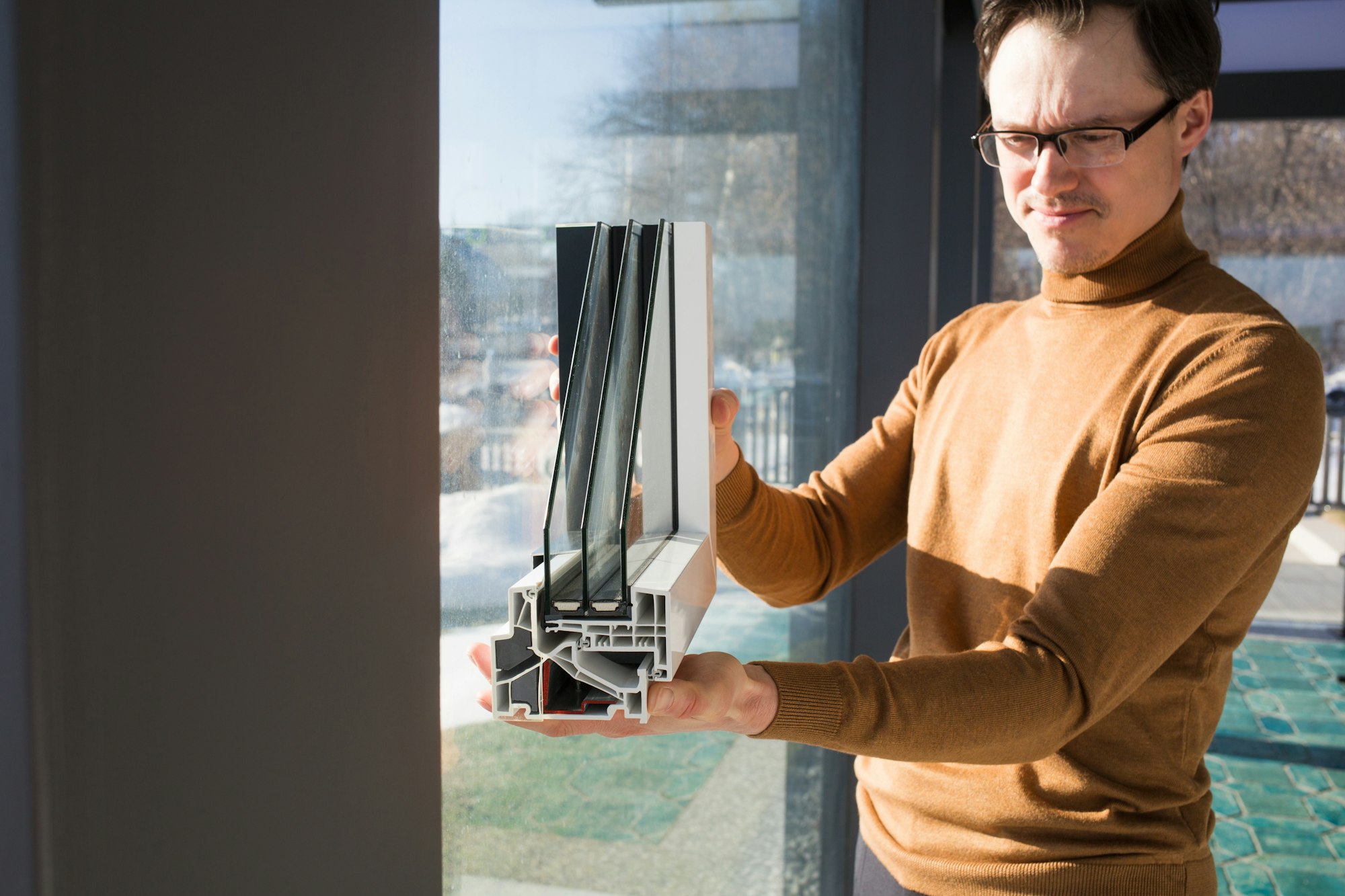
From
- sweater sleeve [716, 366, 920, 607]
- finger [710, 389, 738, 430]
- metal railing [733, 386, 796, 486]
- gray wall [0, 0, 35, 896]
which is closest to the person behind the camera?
gray wall [0, 0, 35, 896]

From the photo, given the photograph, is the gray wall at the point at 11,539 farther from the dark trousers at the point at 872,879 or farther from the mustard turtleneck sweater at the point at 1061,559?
the dark trousers at the point at 872,879

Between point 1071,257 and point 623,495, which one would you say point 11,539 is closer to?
point 623,495

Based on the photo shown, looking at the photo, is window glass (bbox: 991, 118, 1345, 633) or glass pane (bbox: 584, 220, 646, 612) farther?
window glass (bbox: 991, 118, 1345, 633)

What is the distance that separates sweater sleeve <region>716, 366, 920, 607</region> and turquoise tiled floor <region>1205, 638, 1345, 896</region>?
2432 mm

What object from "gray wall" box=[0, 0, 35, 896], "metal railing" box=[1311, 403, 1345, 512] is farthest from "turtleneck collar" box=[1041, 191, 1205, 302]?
"metal railing" box=[1311, 403, 1345, 512]

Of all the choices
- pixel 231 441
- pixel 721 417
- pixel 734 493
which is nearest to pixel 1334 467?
pixel 734 493

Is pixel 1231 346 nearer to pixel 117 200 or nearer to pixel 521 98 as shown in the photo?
pixel 521 98

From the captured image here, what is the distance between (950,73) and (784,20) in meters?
1.61

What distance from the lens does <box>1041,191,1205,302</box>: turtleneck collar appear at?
106 cm

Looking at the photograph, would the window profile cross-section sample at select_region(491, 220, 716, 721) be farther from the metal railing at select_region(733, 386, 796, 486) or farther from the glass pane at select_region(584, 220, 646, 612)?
the metal railing at select_region(733, 386, 796, 486)

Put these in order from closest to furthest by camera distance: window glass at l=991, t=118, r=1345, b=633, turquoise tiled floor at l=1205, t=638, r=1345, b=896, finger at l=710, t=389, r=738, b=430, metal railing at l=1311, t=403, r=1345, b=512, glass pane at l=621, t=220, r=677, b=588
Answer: glass pane at l=621, t=220, r=677, b=588 < finger at l=710, t=389, r=738, b=430 < turquoise tiled floor at l=1205, t=638, r=1345, b=896 < metal railing at l=1311, t=403, r=1345, b=512 < window glass at l=991, t=118, r=1345, b=633

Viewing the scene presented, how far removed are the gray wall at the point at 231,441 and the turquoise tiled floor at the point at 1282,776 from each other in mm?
3213

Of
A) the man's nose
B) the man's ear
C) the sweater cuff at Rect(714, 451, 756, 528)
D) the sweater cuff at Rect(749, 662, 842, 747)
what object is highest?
the man's ear

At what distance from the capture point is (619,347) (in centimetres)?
61
